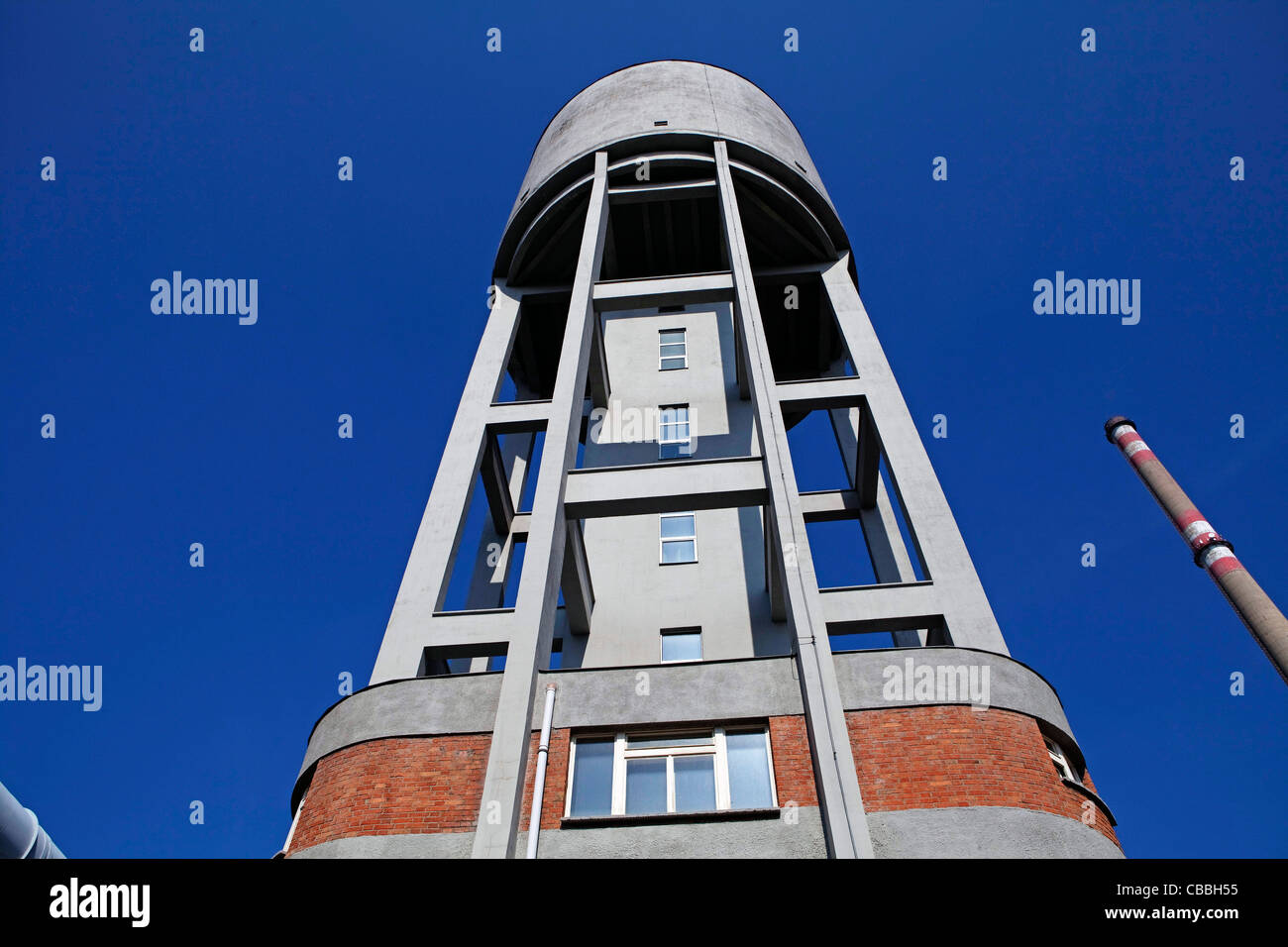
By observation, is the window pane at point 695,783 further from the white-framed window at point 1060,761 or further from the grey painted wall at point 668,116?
the grey painted wall at point 668,116

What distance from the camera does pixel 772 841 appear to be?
9188 mm

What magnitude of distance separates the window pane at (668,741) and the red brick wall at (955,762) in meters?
1.81

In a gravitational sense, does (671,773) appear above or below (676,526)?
below

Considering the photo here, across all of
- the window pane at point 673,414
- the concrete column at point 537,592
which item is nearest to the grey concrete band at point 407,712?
the concrete column at point 537,592

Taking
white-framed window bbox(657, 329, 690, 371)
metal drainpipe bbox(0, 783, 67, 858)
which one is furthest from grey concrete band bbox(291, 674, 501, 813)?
white-framed window bbox(657, 329, 690, 371)

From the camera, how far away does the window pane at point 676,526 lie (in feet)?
60.0

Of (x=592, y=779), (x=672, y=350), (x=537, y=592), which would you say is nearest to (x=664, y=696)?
(x=592, y=779)

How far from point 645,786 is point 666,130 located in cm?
1508

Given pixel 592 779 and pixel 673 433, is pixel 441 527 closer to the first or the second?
pixel 592 779

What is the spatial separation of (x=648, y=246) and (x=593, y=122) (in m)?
3.36

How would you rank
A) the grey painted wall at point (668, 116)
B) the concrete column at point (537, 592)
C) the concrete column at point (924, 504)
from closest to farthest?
A: the concrete column at point (537, 592), the concrete column at point (924, 504), the grey painted wall at point (668, 116)

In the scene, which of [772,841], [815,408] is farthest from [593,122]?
A: [772,841]

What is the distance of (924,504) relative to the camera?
1247cm

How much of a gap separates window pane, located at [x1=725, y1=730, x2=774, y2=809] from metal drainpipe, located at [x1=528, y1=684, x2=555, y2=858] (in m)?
2.27
